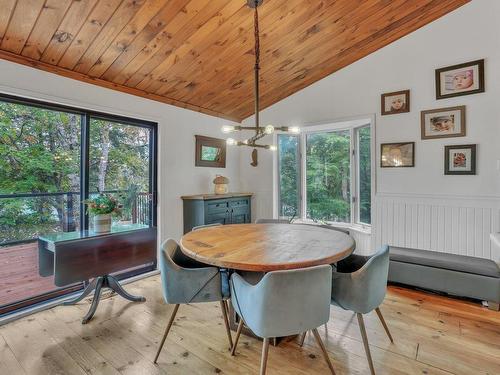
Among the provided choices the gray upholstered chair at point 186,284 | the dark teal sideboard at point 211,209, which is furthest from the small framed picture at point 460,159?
the gray upholstered chair at point 186,284

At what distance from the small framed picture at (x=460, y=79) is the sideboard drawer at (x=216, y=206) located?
9.63 ft

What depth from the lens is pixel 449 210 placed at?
124 inches

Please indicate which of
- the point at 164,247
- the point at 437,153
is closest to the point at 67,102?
the point at 164,247

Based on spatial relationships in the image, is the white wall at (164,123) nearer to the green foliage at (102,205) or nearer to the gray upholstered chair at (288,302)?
the green foliage at (102,205)

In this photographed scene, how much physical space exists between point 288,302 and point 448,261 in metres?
2.21

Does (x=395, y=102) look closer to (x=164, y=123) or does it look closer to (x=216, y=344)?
(x=164, y=123)

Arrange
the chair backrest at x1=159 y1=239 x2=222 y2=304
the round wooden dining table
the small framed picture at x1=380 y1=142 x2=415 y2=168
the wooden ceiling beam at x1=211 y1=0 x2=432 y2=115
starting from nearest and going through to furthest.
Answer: the round wooden dining table → the chair backrest at x1=159 y1=239 x2=222 y2=304 → the wooden ceiling beam at x1=211 y1=0 x2=432 y2=115 → the small framed picture at x1=380 y1=142 x2=415 y2=168

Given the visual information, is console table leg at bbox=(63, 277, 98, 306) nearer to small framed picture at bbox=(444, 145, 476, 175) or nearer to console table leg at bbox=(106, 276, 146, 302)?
console table leg at bbox=(106, 276, 146, 302)

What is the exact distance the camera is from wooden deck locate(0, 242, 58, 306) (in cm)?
271

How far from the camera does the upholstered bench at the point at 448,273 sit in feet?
8.43

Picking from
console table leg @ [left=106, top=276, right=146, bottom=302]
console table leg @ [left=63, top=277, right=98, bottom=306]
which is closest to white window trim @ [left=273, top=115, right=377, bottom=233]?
console table leg @ [left=106, top=276, right=146, bottom=302]

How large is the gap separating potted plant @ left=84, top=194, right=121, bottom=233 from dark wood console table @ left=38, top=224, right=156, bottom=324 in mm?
82

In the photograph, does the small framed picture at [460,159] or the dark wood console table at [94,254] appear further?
the small framed picture at [460,159]

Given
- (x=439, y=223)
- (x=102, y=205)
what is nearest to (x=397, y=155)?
(x=439, y=223)
